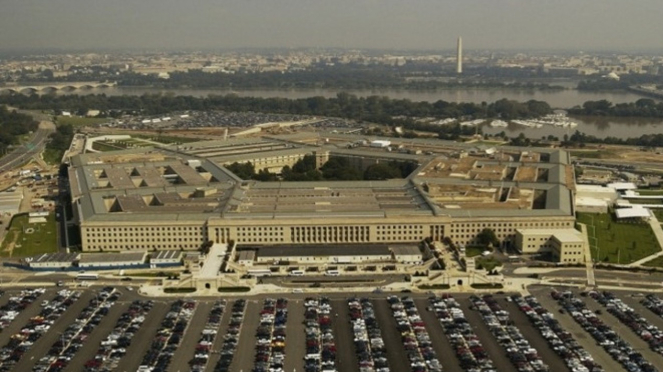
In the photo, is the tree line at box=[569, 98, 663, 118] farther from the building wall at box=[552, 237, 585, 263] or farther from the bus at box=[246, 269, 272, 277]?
the bus at box=[246, 269, 272, 277]

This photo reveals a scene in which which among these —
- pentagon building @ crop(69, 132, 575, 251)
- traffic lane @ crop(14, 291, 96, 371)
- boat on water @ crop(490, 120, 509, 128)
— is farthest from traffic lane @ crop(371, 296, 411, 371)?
boat on water @ crop(490, 120, 509, 128)

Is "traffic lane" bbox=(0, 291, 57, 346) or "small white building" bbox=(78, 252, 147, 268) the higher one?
"small white building" bbox=(78, 252, 147, 268)

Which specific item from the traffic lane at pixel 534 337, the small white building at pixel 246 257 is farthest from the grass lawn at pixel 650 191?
the small white building at pixel 246 257

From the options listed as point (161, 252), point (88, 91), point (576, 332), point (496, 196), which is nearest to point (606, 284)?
point (576, 332)

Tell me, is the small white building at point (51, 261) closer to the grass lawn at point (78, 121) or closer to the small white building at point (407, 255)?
the small white building at point (407, 255)

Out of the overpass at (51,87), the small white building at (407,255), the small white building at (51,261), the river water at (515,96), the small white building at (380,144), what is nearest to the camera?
the small white building at (51,261)

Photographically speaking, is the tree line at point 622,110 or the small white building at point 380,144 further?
the tree line at point 622,110

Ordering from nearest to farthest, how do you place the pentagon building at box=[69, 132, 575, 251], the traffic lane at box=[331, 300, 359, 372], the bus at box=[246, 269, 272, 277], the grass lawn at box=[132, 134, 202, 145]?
the traffic lane at box=[331, 300, 359, 372] < the bus at box=[246, 269, 272, 277] < the pentagon building at box=[69, 132, 575, 251] < the grass lawn at box=[132, 134, 202, 145]
